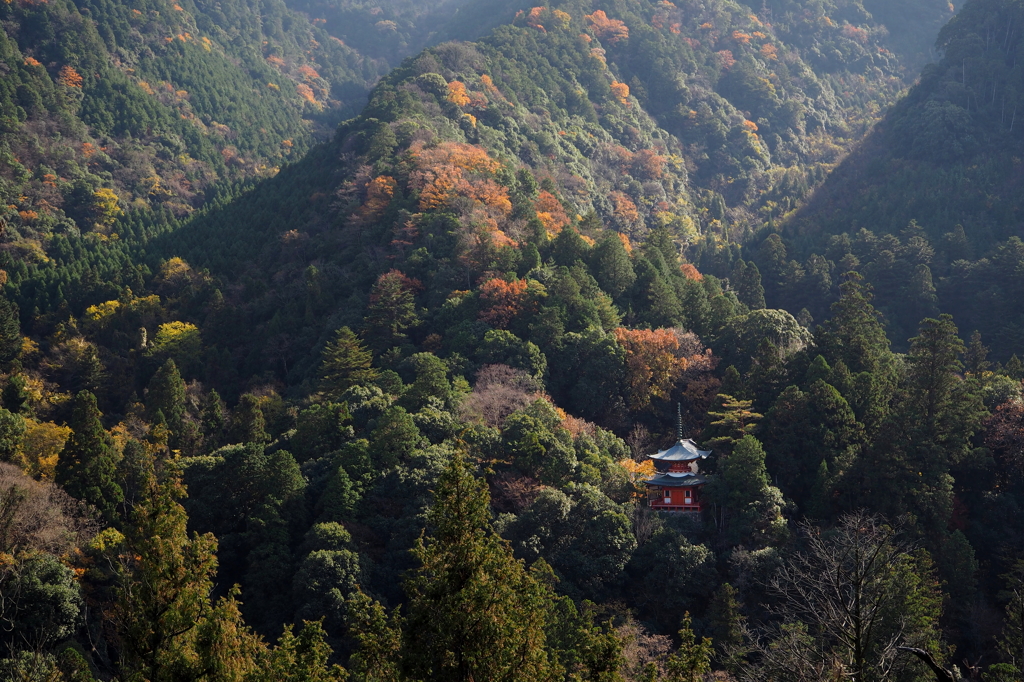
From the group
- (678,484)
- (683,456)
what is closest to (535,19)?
(683,456)

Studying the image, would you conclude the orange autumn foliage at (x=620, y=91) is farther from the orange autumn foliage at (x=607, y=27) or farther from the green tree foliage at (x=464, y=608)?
the green tree foliage at (x=464, y=608)

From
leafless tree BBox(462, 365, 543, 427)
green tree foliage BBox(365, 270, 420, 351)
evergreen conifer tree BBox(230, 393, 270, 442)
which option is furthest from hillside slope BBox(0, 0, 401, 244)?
leafless tree BBox(462, 365, 543, 427)

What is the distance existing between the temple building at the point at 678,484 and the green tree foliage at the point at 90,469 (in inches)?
1021

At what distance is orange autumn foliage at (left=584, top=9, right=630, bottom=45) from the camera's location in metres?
121

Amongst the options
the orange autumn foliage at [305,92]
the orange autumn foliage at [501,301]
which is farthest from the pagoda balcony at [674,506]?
the orange autumn foliage at [305,92]

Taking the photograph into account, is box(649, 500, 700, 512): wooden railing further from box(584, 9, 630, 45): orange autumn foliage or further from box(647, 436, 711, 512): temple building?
box(584, 9, 630, 45): orange autumn foliage

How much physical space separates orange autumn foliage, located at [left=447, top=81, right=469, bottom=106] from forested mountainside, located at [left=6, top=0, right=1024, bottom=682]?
1020 millimetres

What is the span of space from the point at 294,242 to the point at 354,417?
28394 mm

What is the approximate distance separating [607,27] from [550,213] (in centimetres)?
5971

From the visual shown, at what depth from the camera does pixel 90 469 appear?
42125 millimetres

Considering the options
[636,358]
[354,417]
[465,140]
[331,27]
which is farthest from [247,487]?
[331,27]

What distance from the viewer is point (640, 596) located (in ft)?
129

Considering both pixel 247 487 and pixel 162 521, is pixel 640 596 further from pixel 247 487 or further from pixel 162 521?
pixel 162 521

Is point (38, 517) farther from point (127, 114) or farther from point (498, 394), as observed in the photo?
point (127, 114)
